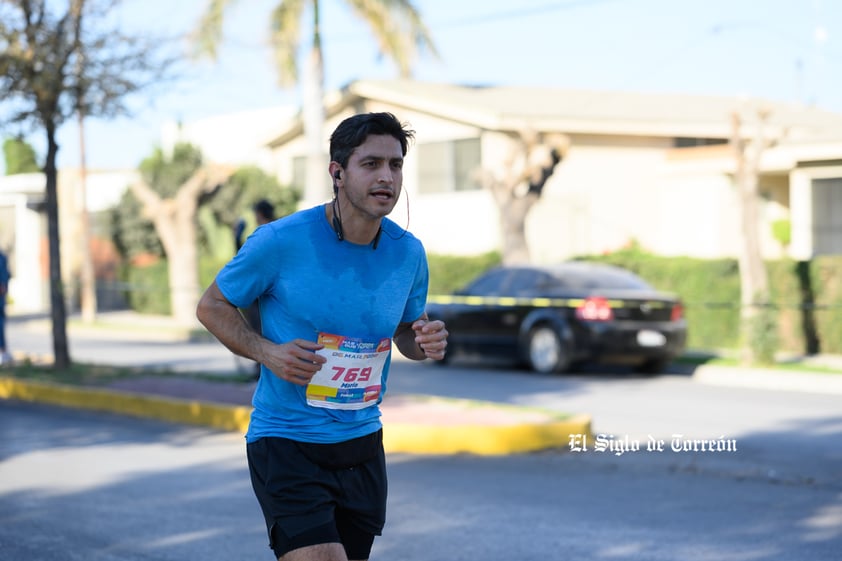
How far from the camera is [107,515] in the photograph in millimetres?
7395

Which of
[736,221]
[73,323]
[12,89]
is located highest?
[12,89]

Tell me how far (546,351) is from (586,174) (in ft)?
50.0

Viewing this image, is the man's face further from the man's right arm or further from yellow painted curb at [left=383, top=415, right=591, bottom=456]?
yellow painted curb at [left=383, top=415, right=591, bottom=456]

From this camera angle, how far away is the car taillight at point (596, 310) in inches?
614

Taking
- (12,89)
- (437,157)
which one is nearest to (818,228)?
(437,157)

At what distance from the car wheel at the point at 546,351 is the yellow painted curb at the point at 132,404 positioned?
224 inches

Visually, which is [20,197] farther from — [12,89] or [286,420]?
[286,420]

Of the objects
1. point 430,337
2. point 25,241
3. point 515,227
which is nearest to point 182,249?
point 25,241

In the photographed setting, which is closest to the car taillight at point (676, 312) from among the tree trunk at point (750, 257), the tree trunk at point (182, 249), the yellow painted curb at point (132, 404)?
the tree trunk at point (750, 257)

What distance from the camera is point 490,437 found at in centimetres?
973

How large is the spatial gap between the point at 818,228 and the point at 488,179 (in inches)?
316

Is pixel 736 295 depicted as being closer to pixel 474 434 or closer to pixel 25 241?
pixel 474 434

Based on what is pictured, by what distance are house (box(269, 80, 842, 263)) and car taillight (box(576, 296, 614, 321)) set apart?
13.6m

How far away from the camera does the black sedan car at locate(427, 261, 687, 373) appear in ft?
51.3
